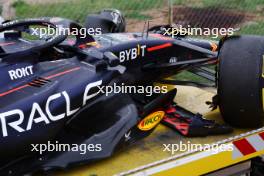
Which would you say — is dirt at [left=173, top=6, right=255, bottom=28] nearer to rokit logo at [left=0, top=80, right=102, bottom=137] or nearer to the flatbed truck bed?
the flatbed truck bed

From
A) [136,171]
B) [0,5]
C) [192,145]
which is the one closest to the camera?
[136,171]

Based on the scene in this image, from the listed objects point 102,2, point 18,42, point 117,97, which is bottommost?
point 102,2

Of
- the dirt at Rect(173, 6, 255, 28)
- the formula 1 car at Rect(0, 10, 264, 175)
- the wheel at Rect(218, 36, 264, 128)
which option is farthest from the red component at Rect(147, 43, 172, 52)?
the dirt at Rect(173, 6, 255, 28)

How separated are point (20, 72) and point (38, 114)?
12.5 inches

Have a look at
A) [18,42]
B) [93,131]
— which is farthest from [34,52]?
[93,131]

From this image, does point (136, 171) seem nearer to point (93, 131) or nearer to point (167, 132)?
point (93, 131)

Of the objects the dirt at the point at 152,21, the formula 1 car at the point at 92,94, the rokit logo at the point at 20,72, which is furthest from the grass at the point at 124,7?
the rokit logo at the point at 20,72

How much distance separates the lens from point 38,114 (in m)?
3.30

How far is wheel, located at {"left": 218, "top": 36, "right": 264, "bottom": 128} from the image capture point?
3.80 m

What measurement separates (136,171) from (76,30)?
1.14 metres

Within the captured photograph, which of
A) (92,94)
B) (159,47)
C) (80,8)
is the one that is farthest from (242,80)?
(80,8)

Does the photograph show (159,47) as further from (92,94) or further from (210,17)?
(210,17)

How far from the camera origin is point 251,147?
3848 millimetres

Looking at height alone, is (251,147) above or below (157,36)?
below
